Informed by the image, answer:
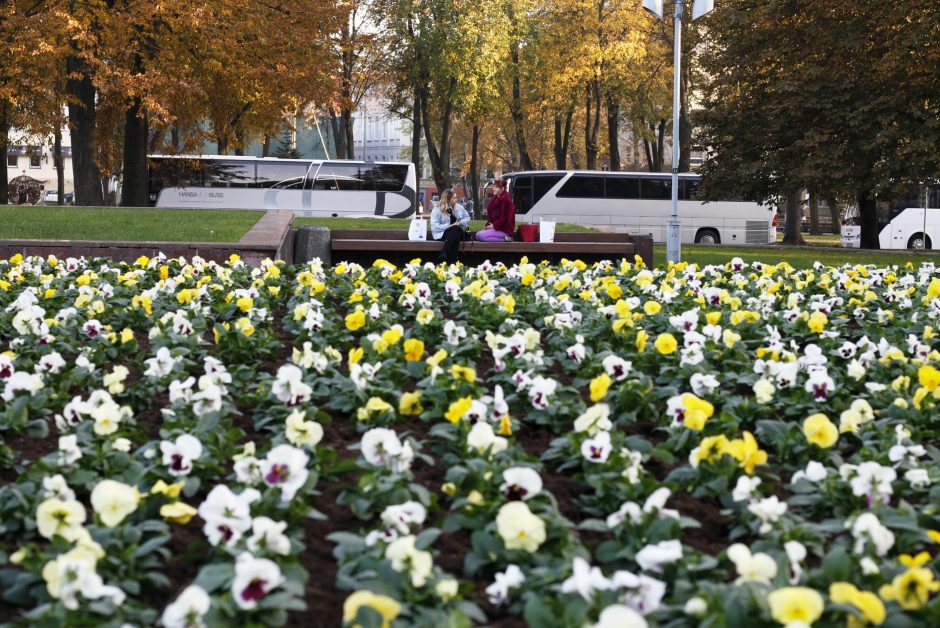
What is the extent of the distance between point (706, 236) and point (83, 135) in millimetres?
22779

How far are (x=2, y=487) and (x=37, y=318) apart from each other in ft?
8.77

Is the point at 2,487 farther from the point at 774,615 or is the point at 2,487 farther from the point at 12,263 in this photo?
the point at 12,263

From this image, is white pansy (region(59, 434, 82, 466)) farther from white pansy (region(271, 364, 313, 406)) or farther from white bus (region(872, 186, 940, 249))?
white bus (region(872, 186, 940, 249))

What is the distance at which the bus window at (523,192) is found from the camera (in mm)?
42906

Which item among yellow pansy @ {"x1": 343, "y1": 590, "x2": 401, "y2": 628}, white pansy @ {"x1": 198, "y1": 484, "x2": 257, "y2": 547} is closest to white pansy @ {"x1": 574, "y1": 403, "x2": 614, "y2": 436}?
white pansy @ {"x1": 198, "y1": 484, "x2": 257, "y2": 547}

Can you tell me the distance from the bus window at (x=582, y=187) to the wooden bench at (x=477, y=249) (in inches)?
1003

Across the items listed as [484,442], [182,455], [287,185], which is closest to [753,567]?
[484,442]

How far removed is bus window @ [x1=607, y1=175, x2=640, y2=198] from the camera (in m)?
42.8

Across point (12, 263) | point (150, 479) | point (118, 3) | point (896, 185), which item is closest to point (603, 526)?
point (150, 479)

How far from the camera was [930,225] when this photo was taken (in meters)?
39.9

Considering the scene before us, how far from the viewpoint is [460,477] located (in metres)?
3.61

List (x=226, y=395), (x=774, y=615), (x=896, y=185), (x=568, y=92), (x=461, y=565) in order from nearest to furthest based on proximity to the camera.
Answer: (x=774, y=615), (x=461, y=565), (x=226, y=395), (x=896, y=185), (x=568, y=92)

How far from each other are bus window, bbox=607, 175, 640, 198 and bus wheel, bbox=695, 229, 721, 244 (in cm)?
262

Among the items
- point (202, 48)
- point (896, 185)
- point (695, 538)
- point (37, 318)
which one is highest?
point (202, 48)
